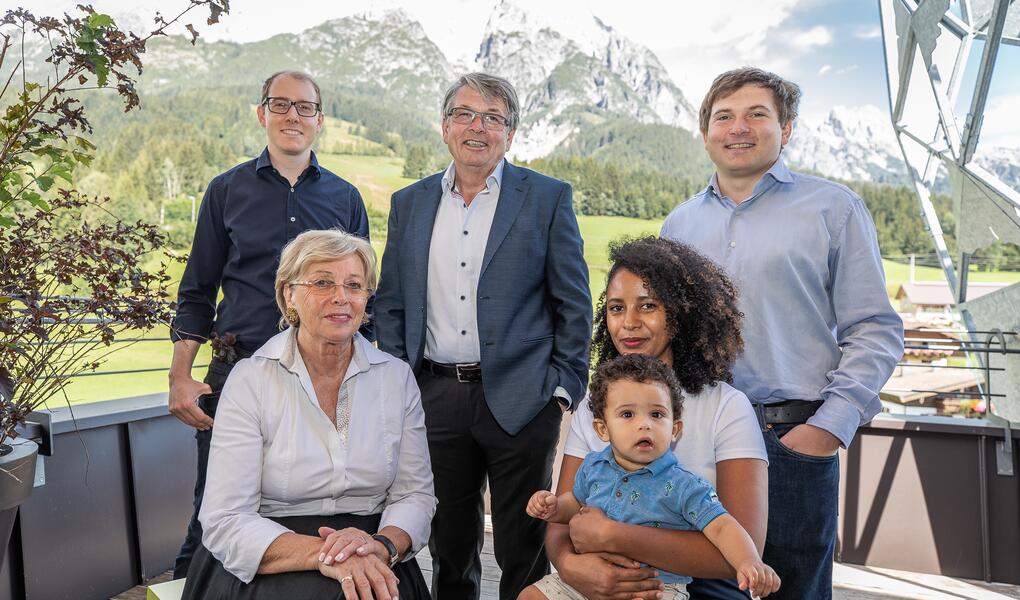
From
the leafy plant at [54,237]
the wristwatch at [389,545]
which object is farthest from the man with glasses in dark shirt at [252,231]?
the wristwatch at [389,545]

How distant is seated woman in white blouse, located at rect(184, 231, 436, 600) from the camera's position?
1595 millimetres

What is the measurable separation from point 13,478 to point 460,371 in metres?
1.16

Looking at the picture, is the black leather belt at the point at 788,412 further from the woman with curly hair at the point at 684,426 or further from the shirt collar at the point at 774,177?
the shirt collar at the point at 774,177

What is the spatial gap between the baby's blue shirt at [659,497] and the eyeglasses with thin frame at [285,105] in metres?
1.60

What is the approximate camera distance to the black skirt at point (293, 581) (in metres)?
1.57

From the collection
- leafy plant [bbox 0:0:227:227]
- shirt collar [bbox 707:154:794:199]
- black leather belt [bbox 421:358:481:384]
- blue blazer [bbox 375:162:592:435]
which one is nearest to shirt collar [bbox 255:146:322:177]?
blue blazer [bbox 375:162:592:435]

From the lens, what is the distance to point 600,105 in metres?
68.4

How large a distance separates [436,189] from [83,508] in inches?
75.3

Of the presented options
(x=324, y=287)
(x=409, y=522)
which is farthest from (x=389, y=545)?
(x=324, y=287)

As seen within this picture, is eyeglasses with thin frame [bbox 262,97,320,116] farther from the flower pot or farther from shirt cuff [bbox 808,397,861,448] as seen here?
shirt cuff [bbox 808,397,861,448]

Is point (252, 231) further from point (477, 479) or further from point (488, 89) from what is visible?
point (477, 479)

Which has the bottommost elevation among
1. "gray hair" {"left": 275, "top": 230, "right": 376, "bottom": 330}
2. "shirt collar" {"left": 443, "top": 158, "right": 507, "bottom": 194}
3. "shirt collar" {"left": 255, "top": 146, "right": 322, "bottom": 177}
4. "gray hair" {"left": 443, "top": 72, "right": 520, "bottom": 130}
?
"gray hair" {"left": 275, "top": 230, "right": 376, "bottom": 330}

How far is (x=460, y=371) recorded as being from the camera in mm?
2234

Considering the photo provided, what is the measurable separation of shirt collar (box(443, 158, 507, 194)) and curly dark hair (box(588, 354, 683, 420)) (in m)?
0.98
